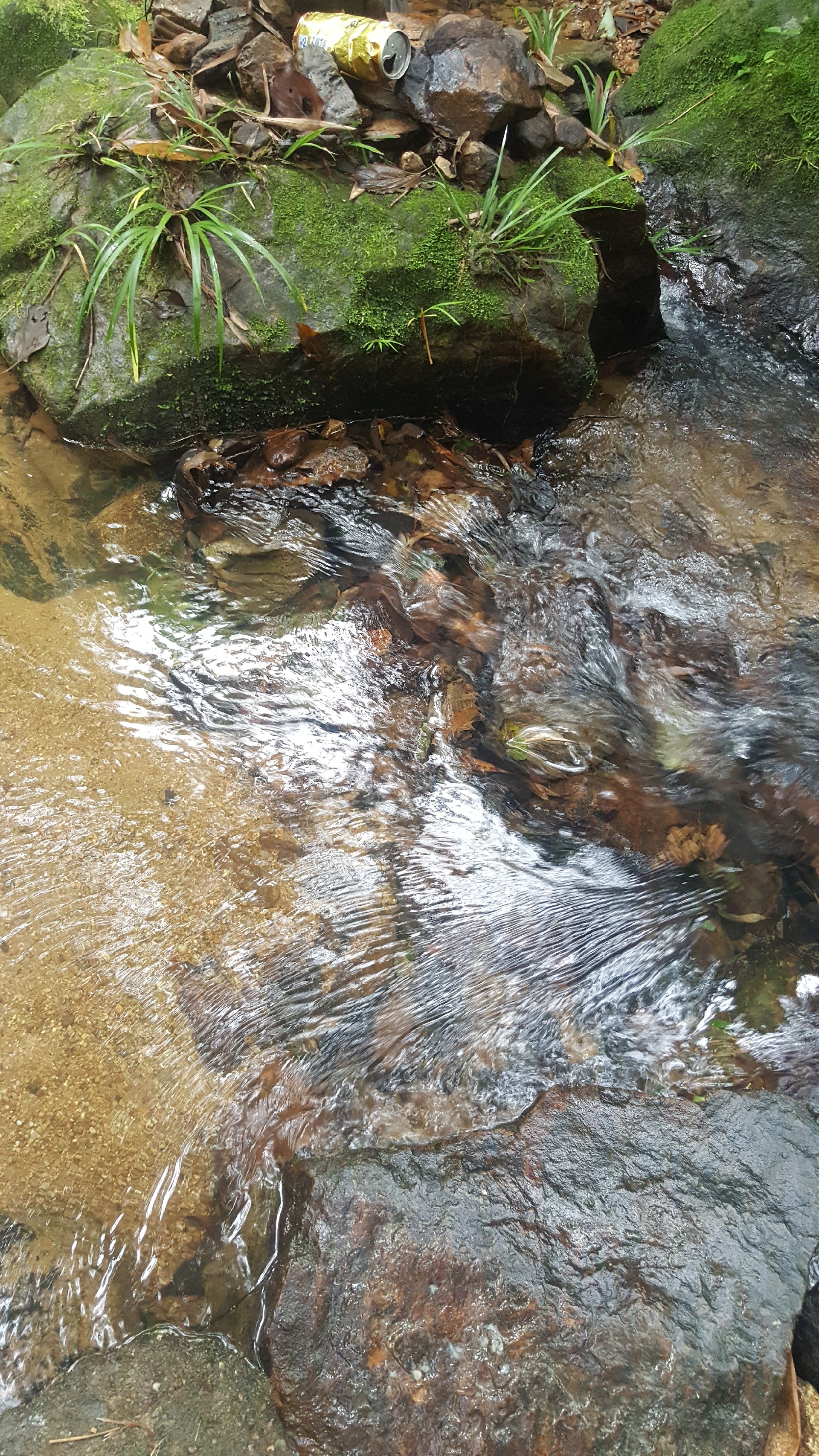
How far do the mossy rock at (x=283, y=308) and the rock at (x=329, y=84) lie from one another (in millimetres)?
188

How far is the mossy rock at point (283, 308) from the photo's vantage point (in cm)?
266

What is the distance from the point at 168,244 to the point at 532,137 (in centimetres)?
152

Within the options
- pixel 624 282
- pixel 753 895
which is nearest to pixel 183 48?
pixel 624 282

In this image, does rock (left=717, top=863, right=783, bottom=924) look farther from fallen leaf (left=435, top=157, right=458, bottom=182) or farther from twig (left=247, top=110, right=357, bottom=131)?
twig (left=247, top=110, right=357, bottom=131)

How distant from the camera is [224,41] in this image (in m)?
2.72

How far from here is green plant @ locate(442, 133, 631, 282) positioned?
9.11ft

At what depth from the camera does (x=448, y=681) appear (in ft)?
8.59

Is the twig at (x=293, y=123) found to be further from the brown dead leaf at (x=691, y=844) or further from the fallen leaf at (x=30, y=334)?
the brown dead leaf at (x=691, y=844)

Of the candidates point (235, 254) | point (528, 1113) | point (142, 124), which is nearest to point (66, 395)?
point (235, 254)

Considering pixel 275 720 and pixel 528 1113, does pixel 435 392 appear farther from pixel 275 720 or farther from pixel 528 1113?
pixel 528 1113

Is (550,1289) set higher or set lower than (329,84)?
lower

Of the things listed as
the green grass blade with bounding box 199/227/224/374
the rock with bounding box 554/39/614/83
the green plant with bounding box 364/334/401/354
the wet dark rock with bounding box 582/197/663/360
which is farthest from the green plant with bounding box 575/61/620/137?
the green grass blade with bounding box 199/227/224/374

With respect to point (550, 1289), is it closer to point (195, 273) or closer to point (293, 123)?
point (195, 273)

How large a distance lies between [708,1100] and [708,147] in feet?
14.8
